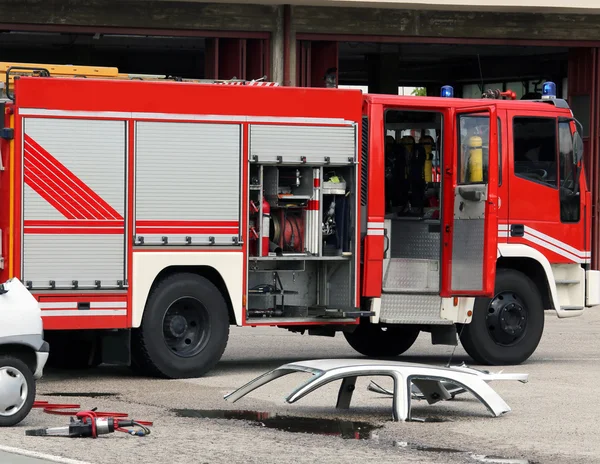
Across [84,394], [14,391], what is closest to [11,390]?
[14,391]

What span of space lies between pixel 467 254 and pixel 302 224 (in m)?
1.81

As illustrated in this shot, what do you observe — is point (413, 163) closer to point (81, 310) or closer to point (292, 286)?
point (292, 286)

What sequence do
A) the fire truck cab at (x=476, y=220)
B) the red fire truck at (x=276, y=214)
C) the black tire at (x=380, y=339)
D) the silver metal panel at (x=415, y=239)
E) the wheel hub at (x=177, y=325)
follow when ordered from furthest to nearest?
1. the black tire at (x=380, y=339)
2. the silver metal panel at (x=415, y=239)
3. the fire truck cab at (x=476, y=220)
4. the wheel hub at (x=177, y=325)
5. the red fire truck at (x=276, y=214)

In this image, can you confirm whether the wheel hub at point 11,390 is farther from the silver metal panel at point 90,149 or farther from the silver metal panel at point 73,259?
the silver metal panel at point 90,149

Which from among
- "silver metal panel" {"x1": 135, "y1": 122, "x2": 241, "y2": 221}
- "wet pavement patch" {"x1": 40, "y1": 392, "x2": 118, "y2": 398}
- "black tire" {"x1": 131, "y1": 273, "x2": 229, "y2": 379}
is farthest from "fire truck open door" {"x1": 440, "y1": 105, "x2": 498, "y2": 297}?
"wet pavement patch" {"x1": 40, "y1": 392, "x2": 118, "y2": 398}

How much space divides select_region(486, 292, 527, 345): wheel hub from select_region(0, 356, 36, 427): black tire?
6.66 m

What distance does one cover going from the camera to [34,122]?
1327 cm

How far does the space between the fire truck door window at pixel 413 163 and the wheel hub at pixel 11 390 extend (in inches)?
242

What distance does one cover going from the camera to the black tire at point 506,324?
15.6 m

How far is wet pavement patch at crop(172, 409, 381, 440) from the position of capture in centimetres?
1065

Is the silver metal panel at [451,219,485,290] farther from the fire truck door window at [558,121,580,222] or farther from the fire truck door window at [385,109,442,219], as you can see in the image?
the fire truck door window at [558,121,580,222]

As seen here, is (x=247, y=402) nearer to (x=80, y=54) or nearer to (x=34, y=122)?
(x=34, y=122)

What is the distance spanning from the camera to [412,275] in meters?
15.3

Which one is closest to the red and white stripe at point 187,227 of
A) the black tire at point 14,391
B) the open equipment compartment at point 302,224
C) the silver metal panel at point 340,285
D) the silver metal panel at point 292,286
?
the open equipment compartment at point 302,224
